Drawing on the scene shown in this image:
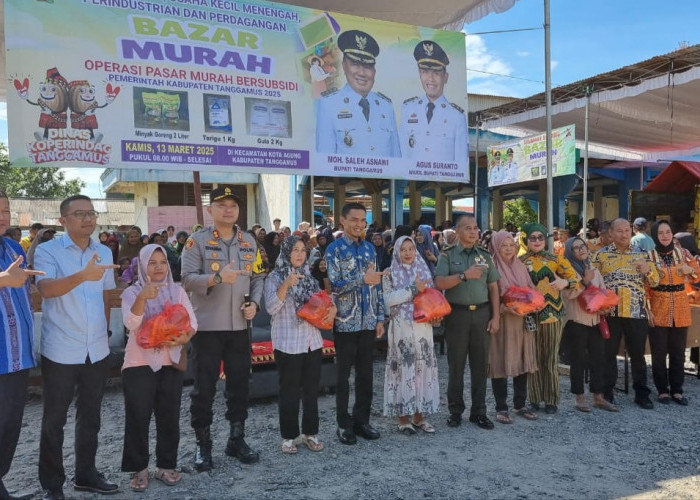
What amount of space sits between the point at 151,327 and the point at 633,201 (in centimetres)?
762

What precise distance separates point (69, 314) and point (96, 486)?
1065mm

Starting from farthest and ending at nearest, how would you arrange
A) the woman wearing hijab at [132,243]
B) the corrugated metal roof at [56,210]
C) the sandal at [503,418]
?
the corrugated metal roof at [56,210] → the woman wearing hijab at [132,243] → the sandal at [503,418]

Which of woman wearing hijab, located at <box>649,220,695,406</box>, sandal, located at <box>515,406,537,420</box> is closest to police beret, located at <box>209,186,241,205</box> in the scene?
sandal, located at <box>515,406,537,420</box>

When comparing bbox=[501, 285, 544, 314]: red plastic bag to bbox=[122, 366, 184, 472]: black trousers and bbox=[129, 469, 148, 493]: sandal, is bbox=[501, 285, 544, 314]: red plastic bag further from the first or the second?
bbox=[129, 469, 148, 493]: sandal

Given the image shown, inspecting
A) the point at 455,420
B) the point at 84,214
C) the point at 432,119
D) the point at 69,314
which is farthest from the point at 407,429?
the point at 432,119

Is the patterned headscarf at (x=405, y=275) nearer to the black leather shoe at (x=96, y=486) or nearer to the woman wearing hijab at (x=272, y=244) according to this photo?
the black leather shoe at (x=96, y=486)

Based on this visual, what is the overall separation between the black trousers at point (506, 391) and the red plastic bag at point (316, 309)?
1.77 metres

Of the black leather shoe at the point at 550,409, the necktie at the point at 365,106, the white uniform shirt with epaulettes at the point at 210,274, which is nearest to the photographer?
the white uniform shirt with epaulettes at the point at 210,274

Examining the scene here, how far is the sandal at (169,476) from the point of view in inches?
131

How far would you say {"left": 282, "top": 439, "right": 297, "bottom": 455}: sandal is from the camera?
3.83m

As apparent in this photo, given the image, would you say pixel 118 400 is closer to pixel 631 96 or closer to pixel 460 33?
pixel 460 33

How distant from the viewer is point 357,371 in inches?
162

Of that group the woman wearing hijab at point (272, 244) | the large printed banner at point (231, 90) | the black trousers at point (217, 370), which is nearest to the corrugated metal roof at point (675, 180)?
the large printed banner at point (231, 90)

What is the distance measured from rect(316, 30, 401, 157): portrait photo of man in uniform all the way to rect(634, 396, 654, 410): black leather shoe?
3.40m
